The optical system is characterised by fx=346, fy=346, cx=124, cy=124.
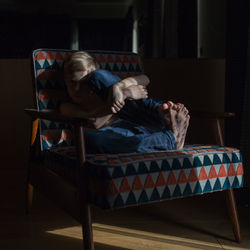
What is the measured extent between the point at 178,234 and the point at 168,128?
0.47 metres

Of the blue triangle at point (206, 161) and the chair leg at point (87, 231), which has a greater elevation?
the blue triangle at point (206, 161)

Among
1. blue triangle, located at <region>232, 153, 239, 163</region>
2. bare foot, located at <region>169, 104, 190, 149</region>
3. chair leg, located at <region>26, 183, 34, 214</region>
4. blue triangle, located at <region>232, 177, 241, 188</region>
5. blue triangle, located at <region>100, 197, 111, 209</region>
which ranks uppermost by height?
bare foot, located at <region>169, 104, 190, 149</region>

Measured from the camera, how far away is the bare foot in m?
1.41

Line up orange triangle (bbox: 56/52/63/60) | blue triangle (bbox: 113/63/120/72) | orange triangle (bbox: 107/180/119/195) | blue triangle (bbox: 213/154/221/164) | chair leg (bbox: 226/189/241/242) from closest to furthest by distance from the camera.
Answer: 1. orange triangle (bbox: 107/180/119/195)
2. blue triangle (bbox: 213/154/221/164)
3. chair leg (bbox: 226/189/241/242)
4. orange triangle (bbox: 56/52/63/60)
5. blue triangle (bbox: 113/63/120/72)

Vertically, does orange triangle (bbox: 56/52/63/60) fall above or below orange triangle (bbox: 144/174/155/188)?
above

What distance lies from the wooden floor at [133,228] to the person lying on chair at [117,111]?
40 centimetres

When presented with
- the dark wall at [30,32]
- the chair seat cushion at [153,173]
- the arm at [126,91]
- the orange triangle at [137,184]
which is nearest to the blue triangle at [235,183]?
the chair seat cushion at [153,173]

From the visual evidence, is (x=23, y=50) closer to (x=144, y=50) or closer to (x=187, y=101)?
(x=144, y=50)

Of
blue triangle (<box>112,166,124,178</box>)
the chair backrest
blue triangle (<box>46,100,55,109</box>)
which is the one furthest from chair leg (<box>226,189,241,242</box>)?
blue triangle (<box>46,100,55,109</box>)

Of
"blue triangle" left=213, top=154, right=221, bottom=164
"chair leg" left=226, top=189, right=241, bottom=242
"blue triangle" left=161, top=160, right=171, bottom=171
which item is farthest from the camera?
"chair leg" left=226, top=189, right=241, bottom=242

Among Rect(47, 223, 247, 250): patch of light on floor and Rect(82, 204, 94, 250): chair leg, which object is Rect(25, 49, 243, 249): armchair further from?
Rect(47, 223, 247, 250): patch of light on floor

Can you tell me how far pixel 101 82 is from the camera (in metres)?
1.46

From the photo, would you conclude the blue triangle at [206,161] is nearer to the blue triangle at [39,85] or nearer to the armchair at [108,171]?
the armchair at [108,171]

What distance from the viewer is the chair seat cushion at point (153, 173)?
1.12 m
